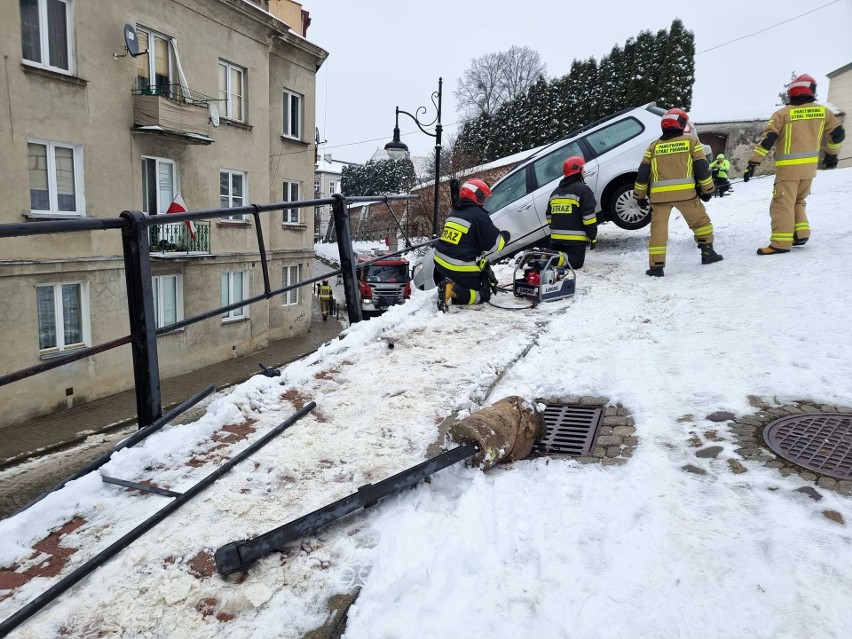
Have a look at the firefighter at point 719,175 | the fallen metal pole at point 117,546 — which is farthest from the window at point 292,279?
the fallen metal pole at point 117,546

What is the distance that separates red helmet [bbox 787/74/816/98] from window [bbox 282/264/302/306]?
1690 centimetres

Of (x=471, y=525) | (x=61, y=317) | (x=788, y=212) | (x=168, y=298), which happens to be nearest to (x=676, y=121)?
(x=788, y=212)

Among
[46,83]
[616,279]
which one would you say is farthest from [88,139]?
[616,279]

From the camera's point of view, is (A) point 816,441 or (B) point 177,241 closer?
(A) point 816,441

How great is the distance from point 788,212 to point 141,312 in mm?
7593

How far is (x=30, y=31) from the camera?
11727 millimetres

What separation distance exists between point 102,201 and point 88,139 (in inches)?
55.9

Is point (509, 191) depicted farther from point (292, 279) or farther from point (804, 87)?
point (292, 279)

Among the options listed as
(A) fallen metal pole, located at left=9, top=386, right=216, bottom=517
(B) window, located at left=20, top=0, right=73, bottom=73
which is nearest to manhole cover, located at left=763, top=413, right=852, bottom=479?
(A) fallen metal pole, located at left=9, top=386, right=216, bottom=517

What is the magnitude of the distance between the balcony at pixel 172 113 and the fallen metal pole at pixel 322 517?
14.0m

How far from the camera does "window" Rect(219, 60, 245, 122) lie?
17.1 meters

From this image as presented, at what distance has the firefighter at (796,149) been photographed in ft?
22.6

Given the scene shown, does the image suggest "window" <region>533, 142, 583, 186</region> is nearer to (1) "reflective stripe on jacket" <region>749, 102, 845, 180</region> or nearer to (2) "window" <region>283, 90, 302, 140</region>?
(1) "reflective stripe on jacket" <region>749, 102, 845, 180</region>

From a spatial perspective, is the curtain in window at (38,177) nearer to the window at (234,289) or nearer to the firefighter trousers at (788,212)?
the window at (234,289)
